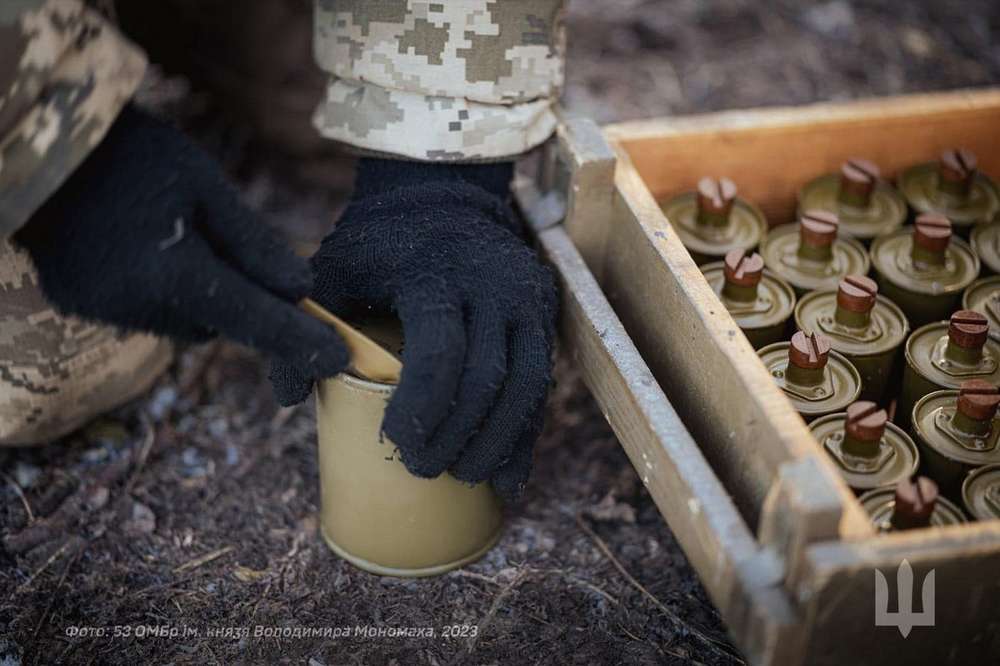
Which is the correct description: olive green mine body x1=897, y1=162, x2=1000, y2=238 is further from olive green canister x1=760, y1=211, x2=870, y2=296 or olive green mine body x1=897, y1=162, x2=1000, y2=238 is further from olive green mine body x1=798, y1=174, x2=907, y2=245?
olive green canister x1=760, y1=211, x2=870, y2=296

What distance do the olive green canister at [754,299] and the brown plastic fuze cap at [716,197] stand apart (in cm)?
20

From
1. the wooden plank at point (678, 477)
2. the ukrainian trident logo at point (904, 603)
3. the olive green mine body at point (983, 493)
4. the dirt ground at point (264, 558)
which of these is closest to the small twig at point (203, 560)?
the dirt ground at point (264, 558)

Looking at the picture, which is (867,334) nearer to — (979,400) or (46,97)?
(979,400)

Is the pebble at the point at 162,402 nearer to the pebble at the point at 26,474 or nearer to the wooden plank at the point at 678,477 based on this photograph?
the pebble at the point at 26,474

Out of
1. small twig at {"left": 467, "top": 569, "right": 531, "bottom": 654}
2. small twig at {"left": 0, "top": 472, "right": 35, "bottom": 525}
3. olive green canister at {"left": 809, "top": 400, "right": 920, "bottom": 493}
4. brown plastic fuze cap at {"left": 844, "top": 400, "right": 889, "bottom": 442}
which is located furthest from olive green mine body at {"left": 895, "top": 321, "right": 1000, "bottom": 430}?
small twig at {"left": 0, "top": 472, "right": 35, "bottom": 525}

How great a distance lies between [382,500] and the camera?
7.57ft

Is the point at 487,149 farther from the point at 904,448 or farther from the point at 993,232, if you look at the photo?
the point at 993,232

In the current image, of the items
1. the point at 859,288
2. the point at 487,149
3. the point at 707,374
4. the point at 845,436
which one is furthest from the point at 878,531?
the point at 487,149

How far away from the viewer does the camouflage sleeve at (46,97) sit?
1.76 m

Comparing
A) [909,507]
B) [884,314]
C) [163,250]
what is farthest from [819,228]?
[163,250]

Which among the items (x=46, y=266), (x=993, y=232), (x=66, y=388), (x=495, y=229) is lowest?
(x=66, y=388)

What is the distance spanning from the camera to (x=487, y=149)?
2.43 metres

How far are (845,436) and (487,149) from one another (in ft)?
3.32

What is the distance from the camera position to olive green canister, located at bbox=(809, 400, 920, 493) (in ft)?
6.47
